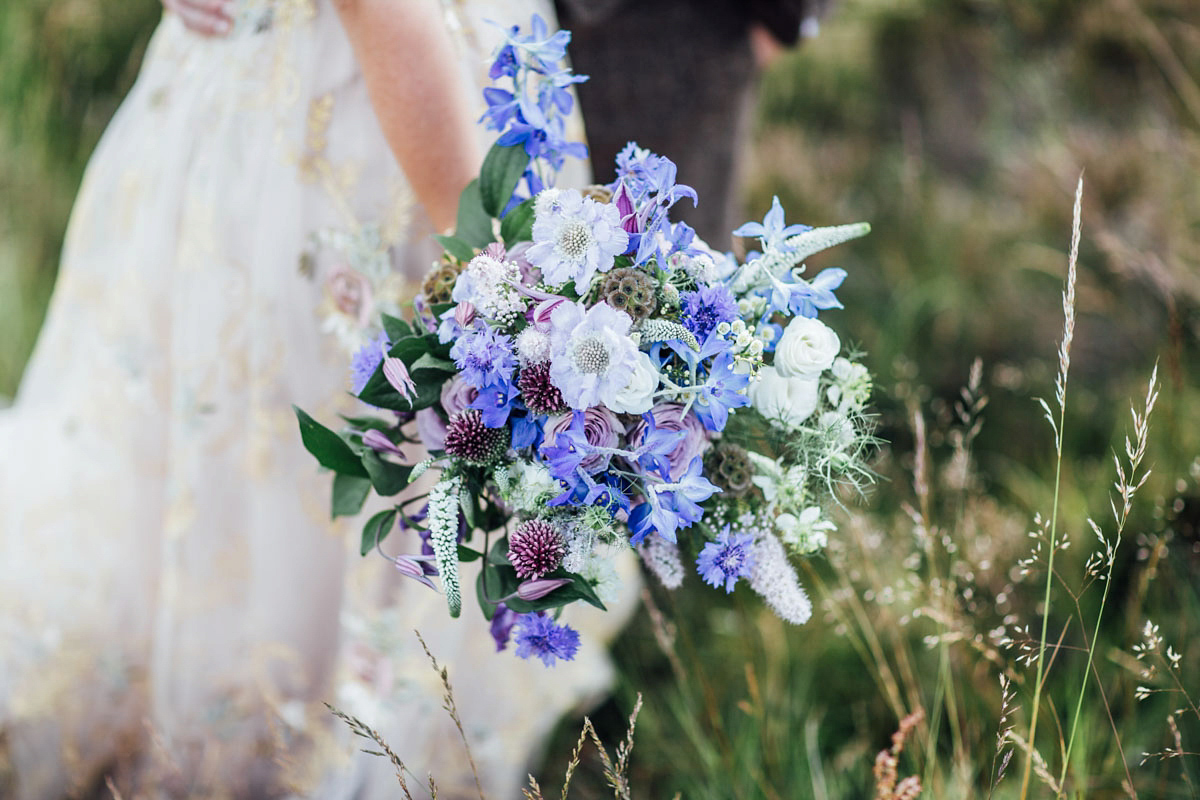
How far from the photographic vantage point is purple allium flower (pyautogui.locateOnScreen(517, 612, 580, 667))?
2.91ft

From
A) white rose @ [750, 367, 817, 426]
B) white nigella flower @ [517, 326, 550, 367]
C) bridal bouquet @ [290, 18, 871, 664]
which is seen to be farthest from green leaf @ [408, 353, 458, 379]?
white rose @ [750, 367, 817, 426]

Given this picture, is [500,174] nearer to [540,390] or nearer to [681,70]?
[540,390]

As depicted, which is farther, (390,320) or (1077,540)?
(1077,540)

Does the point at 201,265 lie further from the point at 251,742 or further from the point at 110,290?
the point at 251,742

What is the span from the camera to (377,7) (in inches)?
40.7

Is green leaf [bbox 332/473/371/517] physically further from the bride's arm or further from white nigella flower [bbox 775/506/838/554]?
white nigella flower [bbox 775/506/838/554]

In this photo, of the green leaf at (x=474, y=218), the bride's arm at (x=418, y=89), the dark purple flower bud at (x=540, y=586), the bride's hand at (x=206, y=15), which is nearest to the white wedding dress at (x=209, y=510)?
the bride's hand at (x=206, y=15)

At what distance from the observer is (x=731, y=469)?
0.90m

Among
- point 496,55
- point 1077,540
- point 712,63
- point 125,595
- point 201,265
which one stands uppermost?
point 496,55

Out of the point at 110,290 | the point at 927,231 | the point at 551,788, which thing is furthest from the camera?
the point at 927,231

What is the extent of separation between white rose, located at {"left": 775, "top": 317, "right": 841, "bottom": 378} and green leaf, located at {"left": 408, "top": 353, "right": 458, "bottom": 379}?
0.35 m

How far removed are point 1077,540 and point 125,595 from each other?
6.84 feet

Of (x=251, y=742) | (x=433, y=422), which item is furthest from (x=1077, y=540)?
(x=251, y=742)

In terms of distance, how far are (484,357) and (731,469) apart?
304 millimetres
